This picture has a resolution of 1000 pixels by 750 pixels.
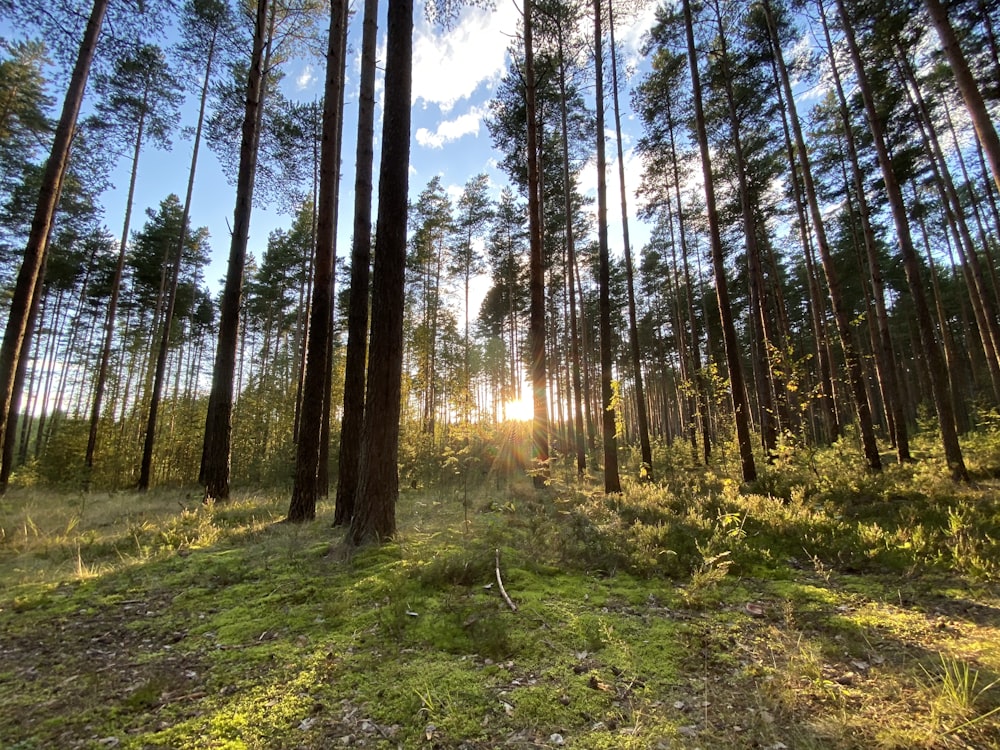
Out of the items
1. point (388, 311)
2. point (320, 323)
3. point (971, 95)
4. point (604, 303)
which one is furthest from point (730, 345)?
point (320, 323)

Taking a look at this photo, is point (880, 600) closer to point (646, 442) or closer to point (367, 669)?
point (367, 669)

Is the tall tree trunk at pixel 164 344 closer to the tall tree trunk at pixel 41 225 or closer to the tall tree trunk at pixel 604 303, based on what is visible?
the tall tree trunk at pixel 41 225

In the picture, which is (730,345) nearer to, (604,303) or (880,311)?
(604,303)

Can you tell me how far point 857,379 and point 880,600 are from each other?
8.77 meters

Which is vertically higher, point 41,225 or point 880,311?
point 41,225

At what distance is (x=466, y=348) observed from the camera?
26.9m

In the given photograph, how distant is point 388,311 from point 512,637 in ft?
12.5

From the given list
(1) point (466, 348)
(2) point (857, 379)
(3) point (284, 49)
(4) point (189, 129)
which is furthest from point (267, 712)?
(1) point (466, 348)

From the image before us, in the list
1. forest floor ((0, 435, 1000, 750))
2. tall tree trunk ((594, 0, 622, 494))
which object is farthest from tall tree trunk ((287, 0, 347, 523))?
tall tree trunk ((594, 0, 622, 494))

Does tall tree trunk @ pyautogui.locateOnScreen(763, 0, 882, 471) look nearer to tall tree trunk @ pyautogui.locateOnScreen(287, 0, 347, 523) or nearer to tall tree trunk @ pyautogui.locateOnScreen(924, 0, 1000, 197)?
tall tree trunk @ pyautogui.locateOnScreen(924, 0, 1000, 197)

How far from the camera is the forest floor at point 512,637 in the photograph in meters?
2.09

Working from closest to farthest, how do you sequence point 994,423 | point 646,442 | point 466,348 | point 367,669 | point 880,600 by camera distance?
point 367,669
point 880,600
point 994,423
point 646,442
point 466,348

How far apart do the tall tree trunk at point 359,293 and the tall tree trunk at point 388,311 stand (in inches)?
51.9

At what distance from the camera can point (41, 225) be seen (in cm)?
791
